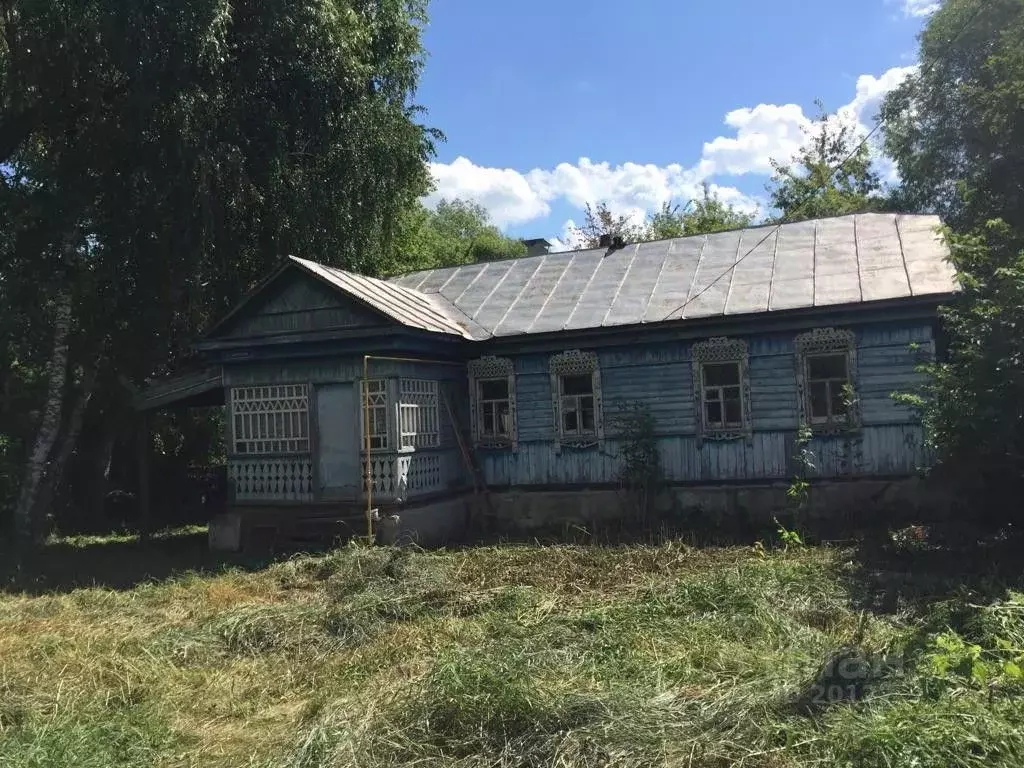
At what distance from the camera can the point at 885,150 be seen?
2666cm

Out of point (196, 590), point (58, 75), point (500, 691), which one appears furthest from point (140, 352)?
point (500, 691)

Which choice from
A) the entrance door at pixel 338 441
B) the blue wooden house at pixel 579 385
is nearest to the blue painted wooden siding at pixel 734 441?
the blue wooden house at pixel 579 385

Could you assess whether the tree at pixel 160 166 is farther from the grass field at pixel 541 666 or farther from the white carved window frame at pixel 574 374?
the grass field at pixel 541 666

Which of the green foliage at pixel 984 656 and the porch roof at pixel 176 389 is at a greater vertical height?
the porch roof at pixel 176 389

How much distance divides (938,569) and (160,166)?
1373cm

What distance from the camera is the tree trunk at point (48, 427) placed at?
13.7 metres

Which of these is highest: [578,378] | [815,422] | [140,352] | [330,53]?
[330,53]

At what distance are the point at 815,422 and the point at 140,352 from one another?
12490mm

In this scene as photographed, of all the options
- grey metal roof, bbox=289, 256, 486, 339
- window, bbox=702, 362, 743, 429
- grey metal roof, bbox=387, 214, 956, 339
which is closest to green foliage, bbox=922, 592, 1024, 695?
grey metal roof, bbox=387, 214, 956, 339

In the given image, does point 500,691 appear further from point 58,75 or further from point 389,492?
point 58,75

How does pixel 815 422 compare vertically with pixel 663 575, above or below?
above

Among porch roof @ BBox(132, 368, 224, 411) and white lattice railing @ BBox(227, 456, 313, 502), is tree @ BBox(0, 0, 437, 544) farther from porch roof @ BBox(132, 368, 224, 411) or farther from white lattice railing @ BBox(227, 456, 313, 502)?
white lattice railing @ BBox(227, 456, 313, 502)

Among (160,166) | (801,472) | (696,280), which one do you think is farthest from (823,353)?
(160,166)

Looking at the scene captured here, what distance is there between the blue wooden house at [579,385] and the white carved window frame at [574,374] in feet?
0.11
